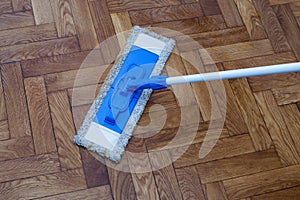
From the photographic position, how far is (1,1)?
1.43m

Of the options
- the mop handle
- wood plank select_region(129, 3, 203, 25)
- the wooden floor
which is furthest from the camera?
wood plank select_region(129, 3, 203, 25)

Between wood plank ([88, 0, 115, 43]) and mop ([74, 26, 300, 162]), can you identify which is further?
wood plank ([88, 0, 115, 43])

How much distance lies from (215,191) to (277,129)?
0.29 meters

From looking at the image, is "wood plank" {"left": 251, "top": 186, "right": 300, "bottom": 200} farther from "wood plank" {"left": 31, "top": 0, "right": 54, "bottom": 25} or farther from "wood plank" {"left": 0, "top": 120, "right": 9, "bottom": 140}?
"wood plank" {"left": 31, "top": 0, "right": 54, "bottom": 25}

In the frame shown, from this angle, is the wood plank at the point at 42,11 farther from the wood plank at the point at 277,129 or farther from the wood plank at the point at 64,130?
the wood plank at the point at 277,129

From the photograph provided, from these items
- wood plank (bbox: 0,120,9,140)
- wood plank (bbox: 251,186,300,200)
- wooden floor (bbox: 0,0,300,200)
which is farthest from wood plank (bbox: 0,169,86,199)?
wood plank (bbox: 251,186,300,200)

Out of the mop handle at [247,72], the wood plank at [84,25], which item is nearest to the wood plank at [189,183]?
the mop handle at [247,72]

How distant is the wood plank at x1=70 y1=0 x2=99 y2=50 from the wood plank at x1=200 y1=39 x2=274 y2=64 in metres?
0.38

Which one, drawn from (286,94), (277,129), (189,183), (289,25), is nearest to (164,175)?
(189,183)

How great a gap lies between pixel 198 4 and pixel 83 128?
0.64 meters

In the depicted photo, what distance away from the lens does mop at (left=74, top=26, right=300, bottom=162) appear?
3.98 feet

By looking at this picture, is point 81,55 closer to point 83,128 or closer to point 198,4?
point 83,128

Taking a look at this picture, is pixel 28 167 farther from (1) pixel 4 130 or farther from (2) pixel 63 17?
(2) pixel 63 17

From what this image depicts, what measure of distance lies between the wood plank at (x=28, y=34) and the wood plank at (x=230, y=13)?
0.61 meters
